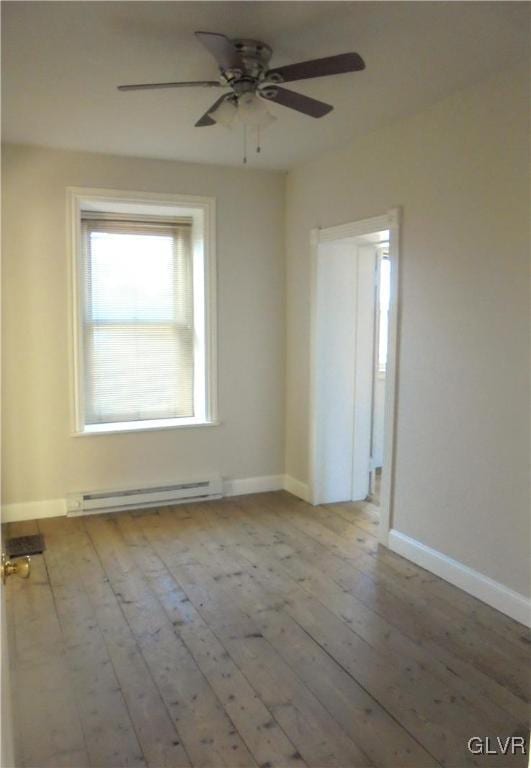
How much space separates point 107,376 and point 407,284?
2.41m

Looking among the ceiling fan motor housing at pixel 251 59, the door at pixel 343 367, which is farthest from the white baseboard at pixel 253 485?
the ceiling fan motor housing at pixel 251 59

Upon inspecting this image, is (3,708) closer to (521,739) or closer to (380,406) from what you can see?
(521,739)

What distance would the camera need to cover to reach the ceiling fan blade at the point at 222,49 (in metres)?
2.18

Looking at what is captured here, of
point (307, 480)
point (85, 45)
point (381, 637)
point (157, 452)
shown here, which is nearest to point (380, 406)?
point (307, 480)

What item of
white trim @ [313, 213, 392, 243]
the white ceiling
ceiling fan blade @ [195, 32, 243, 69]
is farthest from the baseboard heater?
ceiling fan blade @ [195, 32, 243, 69]

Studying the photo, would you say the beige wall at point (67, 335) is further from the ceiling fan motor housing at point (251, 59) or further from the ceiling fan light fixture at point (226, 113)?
the ceiling fan motor housing at point (251, 59)

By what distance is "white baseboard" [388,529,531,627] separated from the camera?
3.00 meters

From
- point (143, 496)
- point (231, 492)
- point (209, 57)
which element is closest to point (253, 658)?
point (143, 496)

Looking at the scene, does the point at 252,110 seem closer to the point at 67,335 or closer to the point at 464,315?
the point at 464,315

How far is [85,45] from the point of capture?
2.62 metres

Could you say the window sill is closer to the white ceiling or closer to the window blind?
the window blind

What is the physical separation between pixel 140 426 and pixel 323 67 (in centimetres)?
308

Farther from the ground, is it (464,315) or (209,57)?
(209,57)

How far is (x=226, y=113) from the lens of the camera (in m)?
2.74
